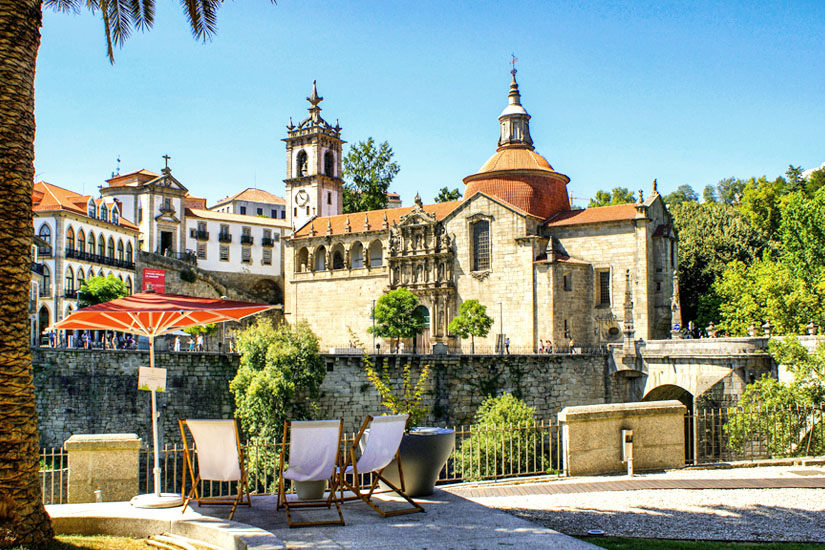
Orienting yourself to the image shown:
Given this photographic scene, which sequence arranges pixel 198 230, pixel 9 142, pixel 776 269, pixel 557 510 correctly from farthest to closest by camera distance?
pixel 198 230 < pixel 776 269 < pixel 557 510 < pixel 9 142

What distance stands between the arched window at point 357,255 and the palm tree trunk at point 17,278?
44.9 m

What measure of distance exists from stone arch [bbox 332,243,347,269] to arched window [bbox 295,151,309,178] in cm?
1253

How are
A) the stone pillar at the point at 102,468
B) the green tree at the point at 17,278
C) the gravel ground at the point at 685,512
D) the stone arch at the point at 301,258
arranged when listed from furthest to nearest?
the stone arch at the point at 301,258 → the stone pillar at the point at 102,468 → the gravel ground at the point at 685,512 → the green tree at the point at 17,278

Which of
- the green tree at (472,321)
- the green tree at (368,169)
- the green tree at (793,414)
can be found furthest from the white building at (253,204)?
the green tree at (793,414)

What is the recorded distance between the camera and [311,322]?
53.7 metres

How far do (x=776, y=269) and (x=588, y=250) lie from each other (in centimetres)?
975

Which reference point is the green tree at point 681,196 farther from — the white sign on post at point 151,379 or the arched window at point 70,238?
the white sign on post at point 151,379

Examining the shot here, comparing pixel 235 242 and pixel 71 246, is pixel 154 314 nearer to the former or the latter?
pixel 71 246

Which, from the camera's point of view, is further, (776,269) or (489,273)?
(489,273)

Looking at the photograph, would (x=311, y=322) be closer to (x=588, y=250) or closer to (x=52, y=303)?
(x=52, y=303)

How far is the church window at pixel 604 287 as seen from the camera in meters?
42.9

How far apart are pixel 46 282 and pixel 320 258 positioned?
18119 millimetres

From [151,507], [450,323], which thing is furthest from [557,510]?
[450,323]

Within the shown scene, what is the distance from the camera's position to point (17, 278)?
25.3 feet
